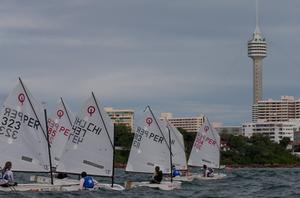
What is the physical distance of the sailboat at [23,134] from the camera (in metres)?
46.8

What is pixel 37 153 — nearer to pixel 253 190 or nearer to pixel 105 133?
pixel 105 133

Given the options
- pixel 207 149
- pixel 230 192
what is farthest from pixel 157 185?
pixel 207 149

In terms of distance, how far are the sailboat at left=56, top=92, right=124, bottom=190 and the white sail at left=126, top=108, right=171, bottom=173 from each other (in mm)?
9695

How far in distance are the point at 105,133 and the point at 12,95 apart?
6107 millimetres

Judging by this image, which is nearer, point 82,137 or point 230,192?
point 82,137

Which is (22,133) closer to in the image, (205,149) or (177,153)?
(177,153)

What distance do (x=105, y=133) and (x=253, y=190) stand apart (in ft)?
49.7

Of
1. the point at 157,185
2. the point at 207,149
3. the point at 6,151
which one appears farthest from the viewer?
the point at 207,149

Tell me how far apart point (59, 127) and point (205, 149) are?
24.0 meters

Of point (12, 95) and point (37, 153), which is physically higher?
point (12, 95)

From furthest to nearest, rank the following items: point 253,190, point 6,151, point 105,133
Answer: point 253,190 < point 105,133 < point 6,151

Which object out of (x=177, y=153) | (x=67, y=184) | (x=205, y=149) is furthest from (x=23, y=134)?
(x=205, y=149)

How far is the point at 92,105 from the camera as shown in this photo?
5062cm

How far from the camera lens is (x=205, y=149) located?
83688mm
